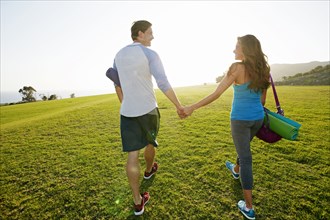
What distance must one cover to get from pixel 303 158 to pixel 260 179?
5.69 feet

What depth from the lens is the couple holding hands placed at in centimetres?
280

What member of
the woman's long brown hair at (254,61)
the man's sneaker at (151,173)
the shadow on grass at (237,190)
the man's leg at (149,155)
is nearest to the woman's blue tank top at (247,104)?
the woman's long brown hair at (254,61)

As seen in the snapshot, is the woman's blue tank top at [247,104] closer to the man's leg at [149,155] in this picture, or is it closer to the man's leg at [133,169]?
the man's leg at [133,169]

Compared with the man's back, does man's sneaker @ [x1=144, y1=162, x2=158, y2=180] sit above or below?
→ below

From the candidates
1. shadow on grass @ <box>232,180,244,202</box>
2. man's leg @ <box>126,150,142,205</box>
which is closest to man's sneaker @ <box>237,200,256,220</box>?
shadow on grass @ <box>232,180,244,202</box>

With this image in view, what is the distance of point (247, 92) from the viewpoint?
9.47ft

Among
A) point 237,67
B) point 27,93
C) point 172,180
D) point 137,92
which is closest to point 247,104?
point 237,67

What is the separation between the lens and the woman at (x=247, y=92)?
2764 millimetres

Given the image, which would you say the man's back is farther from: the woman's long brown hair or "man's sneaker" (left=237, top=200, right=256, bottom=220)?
"man's sneaker" (left=237, top=200, right=256, bottom=220)

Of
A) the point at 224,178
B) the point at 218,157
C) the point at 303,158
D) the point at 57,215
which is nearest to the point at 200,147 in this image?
the point at 218,157

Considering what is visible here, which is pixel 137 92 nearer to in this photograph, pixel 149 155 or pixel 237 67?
pixel 237 67

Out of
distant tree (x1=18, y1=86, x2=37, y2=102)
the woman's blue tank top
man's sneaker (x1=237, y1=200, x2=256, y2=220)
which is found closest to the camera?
the woman's blue tank top

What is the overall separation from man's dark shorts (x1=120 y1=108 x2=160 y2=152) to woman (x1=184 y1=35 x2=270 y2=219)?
0.94 metres

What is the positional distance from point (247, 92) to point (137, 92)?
151cm
